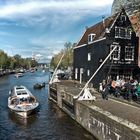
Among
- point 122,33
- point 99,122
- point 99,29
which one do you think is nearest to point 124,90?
point 99,122

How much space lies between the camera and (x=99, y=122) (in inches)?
1065

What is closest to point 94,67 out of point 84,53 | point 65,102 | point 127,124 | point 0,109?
point 84,53

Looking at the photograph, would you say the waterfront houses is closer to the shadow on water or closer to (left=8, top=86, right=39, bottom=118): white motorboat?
(left=8, top=86, right=39, bottom=118): white motorboat

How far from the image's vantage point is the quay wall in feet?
70.7

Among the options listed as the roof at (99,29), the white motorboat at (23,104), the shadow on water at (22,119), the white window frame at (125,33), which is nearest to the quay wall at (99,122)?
the shadow on water at (22,119)

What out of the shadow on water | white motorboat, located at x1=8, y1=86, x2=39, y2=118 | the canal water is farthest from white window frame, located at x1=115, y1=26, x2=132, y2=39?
the shadow on water

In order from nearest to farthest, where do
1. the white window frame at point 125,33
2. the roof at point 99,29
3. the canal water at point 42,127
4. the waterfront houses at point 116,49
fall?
the canal water at point 42,127 → the waterfront houses at point 116,49 → the white window frame at point 125,33 → the roof at point 99,29

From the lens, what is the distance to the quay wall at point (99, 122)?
21.6m

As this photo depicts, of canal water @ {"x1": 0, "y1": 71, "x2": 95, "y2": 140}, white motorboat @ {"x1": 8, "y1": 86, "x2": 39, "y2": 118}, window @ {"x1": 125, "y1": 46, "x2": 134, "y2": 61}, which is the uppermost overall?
window @ {"x1": 125, "y1": 46, "x2": 134, "y2": 61}

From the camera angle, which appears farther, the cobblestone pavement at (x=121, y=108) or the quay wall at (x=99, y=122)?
the cobblestone pavement at (x=121, y=108)

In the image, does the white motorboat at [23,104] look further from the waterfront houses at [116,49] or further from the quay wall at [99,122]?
the waterfront houses at [116,49]

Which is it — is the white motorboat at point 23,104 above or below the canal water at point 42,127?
above

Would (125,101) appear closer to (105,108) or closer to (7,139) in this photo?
(105,108)

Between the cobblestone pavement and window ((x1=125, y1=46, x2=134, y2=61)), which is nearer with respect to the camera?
the cobblestone pavement
